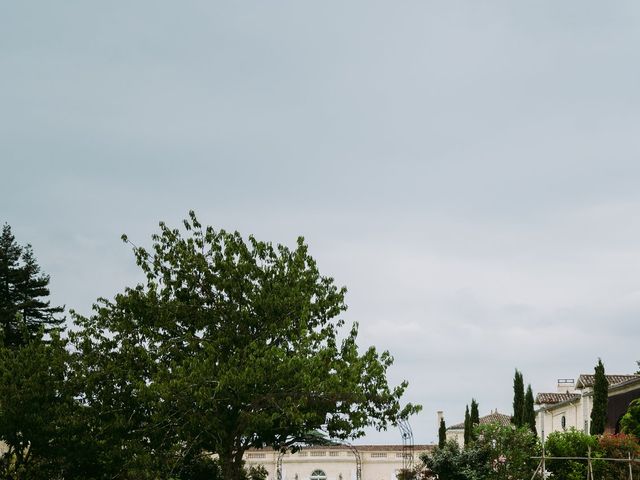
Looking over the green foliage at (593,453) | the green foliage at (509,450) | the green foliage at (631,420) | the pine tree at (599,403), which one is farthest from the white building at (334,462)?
the green foliage at (593,453)

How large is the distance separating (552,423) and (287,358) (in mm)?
40802

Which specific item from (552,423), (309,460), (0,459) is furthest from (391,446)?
(0,459)

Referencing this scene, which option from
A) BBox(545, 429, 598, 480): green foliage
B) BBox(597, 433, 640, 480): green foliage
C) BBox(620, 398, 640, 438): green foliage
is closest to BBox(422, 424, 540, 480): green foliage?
BBox(545, 429, 598, 480): green foliage

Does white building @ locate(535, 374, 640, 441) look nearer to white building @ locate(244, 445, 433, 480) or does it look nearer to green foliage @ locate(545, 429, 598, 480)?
green foliage @ locate(545, 429, 598, 480)

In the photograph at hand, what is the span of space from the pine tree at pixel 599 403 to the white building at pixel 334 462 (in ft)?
104

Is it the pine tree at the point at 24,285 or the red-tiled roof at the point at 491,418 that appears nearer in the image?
the pine tree at the point at 24,285

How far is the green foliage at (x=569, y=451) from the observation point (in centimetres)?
3603

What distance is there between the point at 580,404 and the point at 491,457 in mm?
22949

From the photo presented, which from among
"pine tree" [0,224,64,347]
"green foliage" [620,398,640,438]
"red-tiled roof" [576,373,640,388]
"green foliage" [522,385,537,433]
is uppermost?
"pine tree" [0,224,64,347]

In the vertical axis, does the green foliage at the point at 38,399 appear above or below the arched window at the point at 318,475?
above

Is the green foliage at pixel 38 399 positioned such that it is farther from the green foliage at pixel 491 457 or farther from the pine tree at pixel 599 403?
the pine tree at pixel 599 403

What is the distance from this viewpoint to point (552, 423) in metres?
63.8

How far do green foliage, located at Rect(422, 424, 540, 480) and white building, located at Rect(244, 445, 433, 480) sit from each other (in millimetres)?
36711

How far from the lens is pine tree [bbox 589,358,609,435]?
45938 mm
